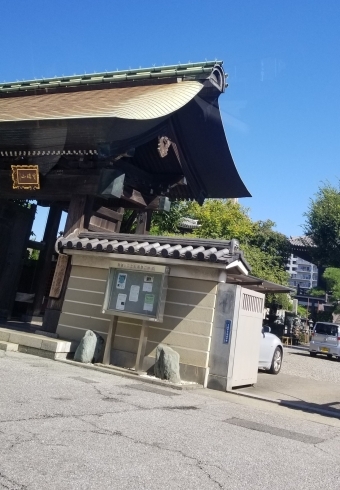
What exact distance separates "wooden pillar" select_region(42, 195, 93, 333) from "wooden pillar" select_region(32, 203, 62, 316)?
3.78 meters

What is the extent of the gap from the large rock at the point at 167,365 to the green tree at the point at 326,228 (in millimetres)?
28236

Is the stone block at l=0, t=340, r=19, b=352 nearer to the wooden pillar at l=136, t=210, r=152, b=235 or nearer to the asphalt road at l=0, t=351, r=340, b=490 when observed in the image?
the asphalt road at l=0, t=351, r=340, b=490

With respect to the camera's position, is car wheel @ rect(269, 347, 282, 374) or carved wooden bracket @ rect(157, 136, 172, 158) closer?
carved wooden bracket @ rect(157, 136, 172, 158)

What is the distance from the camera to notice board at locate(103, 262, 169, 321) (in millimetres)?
9070

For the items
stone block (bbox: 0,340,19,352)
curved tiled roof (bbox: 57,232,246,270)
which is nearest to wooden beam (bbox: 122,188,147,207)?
curved tiled roof (bbox: 57,232,246,270)

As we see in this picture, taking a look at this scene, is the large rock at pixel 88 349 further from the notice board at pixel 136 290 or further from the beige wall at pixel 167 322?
the notice board at pixel 136 290

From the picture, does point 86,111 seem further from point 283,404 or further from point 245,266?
point 283,404

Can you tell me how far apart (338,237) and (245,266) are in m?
27.1

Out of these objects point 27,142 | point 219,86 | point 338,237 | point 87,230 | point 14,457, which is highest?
point 338,237

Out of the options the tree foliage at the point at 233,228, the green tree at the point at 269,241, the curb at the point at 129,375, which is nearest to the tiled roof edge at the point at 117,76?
the curb at the point at 129,375

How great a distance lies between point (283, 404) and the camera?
8.13 metres

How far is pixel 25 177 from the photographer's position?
1124 cm

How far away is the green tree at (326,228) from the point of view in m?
34.4

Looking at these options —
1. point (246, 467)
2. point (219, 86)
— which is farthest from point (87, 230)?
point (246, 467)
